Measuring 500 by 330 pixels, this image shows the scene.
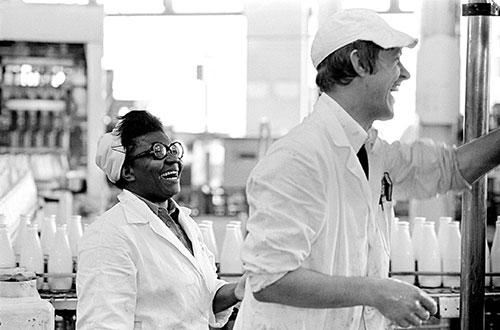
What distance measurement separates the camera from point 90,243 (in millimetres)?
2395

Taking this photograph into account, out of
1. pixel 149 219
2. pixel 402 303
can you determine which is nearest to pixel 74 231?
pixel 149 219

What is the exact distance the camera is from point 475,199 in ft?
7.65

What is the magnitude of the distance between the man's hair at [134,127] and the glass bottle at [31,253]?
883mm

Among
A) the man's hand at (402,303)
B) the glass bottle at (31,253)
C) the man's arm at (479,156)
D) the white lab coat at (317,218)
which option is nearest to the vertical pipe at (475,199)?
the man's arm at (479,156)

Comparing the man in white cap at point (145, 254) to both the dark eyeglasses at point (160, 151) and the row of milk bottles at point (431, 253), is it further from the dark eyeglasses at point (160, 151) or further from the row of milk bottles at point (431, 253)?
the row of milk bottles at point (431, 253)

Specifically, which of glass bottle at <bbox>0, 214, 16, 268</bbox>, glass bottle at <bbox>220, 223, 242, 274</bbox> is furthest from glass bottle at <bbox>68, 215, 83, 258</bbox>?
glass bottle at <bbox>220, 223, 242, 274</bbox>

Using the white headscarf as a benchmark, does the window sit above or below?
above

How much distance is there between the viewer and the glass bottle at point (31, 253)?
3.33 metres

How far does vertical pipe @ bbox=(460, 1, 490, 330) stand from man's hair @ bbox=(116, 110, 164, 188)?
99 cm

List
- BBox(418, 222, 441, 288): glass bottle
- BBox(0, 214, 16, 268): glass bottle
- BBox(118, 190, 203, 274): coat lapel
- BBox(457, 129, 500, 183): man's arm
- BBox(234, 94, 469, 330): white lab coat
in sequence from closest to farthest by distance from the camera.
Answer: BBox(234, 94, 469, 330): white lab coat < BBox(457, 129, 500, 183): man's arm < BBox(118, 190, 203, 274): coat lapel < BBox(418, 222, 441, 288): glass bottle < BBox(0, 214, 16, 268): glass bottle

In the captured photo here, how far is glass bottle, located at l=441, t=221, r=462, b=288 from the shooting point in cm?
318

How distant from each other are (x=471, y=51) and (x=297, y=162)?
91cm

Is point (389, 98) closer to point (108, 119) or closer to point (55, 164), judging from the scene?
point (55, 164)

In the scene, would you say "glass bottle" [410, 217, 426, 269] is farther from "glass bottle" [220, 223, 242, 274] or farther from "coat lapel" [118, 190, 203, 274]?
"coat lapel" [118, 190, 203, 274]
